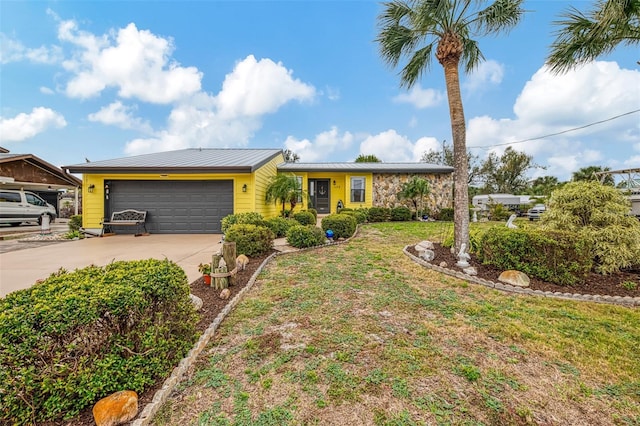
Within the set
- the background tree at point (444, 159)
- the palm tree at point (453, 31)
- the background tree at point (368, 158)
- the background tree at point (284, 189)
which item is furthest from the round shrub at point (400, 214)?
the background tree at point (444, 159)

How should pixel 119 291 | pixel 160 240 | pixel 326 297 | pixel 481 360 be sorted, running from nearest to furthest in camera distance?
pixel 119 291 < pixel 481 360 < pixel 326 297 < pixel 160 240

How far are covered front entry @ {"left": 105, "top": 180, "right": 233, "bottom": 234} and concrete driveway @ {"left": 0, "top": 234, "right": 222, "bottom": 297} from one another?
1.22m

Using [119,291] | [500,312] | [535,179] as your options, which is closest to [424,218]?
[500,312]

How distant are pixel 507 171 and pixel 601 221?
29.4 metres

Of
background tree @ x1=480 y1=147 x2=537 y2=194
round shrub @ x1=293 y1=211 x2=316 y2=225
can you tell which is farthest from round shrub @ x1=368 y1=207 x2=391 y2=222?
background tree @ x1=480 y1=147 x2=537 y2=194

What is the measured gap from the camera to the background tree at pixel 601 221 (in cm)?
438

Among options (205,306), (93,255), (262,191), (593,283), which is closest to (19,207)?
(93,255)

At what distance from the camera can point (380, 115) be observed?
1609 cm

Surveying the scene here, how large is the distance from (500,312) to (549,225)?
2933 millimetres

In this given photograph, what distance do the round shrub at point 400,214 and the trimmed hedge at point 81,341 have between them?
40.1 ft

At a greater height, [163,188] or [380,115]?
[380,115]

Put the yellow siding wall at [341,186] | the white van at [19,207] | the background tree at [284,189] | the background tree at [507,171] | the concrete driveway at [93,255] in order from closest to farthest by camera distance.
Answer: the concrete driveway at [93,255], the background tree at [284,189], the white van at [19,207], the yellow siding wall at [341,186], the background tree at [507,171]

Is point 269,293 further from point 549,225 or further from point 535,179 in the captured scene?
point 535,179

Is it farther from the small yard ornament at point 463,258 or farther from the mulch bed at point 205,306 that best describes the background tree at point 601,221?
the mulch bed at point 205,306
